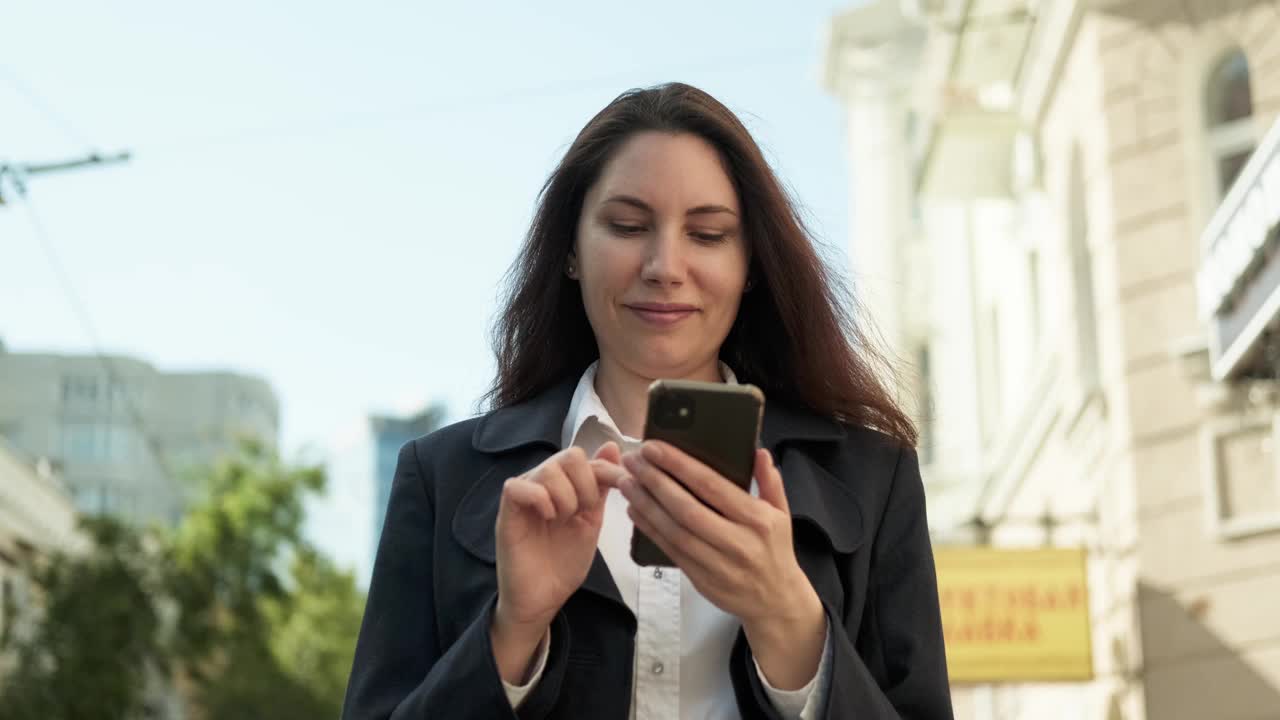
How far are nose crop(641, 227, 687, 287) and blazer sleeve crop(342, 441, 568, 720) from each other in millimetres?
460

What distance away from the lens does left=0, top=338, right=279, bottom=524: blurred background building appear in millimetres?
50219

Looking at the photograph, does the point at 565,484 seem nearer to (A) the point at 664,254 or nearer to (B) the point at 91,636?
(A) the point at 664,254

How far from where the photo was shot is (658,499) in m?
2.34

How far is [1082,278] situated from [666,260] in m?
10.6

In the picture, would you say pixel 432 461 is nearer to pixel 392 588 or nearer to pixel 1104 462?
pixel 392 588

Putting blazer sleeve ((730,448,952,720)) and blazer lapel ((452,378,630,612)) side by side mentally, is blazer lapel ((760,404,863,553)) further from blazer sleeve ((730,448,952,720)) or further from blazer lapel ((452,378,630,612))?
blazer lapel ((452,378,630,612))

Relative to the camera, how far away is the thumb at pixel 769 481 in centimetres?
238

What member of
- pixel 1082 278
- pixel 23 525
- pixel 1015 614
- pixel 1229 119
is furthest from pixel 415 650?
pixel 23 525

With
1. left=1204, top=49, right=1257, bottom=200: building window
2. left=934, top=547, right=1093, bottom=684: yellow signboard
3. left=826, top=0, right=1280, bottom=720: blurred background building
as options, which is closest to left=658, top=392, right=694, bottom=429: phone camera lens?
left=826, top=0, right=1280, bottom=720: blurred background building

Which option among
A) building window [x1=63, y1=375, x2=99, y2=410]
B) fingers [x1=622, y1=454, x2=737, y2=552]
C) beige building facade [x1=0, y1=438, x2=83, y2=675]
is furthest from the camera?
building window [x1=63, y1=375, x2=99, y2=410]

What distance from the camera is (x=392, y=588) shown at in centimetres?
277

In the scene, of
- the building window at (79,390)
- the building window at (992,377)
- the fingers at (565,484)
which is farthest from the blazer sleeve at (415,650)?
the building window at (79,390)

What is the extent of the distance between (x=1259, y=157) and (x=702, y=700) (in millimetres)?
7400

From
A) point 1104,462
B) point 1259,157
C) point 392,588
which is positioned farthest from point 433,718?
point 1104,462
